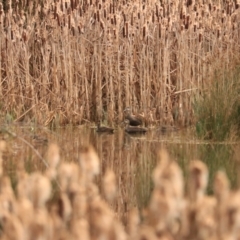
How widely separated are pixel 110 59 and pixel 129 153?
2.24 metres

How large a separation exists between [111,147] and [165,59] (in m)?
1.69

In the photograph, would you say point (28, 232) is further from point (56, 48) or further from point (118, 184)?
point (56, 48)

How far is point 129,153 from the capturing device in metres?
6.59

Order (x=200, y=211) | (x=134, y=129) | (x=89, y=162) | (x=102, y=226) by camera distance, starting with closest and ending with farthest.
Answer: (x=102, y=226)
(x=200, y=211)
(x=89, y=162)
(x=134, y=129)

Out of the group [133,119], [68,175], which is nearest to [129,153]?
[133,119]

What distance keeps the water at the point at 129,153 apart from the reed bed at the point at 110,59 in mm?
418

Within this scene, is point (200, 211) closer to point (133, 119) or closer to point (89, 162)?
point (89, 162)

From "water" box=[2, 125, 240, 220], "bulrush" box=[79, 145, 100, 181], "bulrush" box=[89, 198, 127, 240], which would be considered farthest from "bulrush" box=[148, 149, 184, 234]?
"water" box=[2, 125, 240, 220]

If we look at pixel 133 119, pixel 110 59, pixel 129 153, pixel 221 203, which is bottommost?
pixel 129 153

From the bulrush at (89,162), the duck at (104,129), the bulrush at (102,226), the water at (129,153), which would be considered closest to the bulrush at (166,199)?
the bulrush at (102,226)

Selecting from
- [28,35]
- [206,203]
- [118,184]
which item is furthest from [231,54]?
[206,203]

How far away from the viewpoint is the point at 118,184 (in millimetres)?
5176

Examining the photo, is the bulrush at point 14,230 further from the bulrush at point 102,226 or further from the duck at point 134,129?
the duck at point 134,129

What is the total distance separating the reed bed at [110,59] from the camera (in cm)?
843
